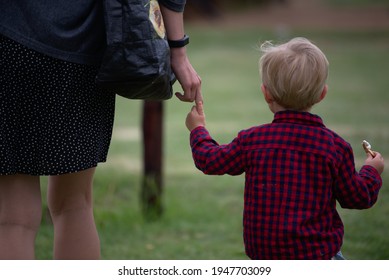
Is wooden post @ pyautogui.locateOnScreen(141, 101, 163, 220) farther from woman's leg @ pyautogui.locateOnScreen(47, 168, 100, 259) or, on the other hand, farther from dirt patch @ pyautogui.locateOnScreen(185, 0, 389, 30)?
dirt patch @ pyautogui.locateOnScreen(185, 0, 389, 30)

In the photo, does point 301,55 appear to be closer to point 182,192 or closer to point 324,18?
point 182,192

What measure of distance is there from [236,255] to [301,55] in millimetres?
1966

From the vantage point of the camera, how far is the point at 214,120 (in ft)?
34.1

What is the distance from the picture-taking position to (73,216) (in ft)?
9.18

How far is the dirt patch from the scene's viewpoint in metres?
26.8

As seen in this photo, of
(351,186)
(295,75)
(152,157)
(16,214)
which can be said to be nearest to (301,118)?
(295,75)

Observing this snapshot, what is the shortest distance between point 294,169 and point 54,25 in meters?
0.90

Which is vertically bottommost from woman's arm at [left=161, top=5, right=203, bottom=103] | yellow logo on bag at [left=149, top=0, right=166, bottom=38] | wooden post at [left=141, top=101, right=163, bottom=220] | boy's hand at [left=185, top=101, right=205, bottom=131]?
wooden post at [left=141, top=101, right=163, bottom=220]

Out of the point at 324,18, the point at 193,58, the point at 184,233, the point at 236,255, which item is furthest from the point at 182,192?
the point at 324,18

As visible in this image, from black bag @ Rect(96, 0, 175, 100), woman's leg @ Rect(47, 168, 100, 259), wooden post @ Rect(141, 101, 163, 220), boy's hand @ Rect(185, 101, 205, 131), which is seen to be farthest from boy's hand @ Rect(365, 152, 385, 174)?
wooden post @ Rect(141, 101, 163, 220)

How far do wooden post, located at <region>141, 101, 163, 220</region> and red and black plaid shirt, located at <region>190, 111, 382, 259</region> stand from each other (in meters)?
2.69

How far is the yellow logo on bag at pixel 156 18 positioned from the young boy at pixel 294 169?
37cm

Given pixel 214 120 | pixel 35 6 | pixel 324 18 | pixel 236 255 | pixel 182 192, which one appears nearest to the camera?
pixel 35 6

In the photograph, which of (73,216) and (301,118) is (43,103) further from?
(301,118)
